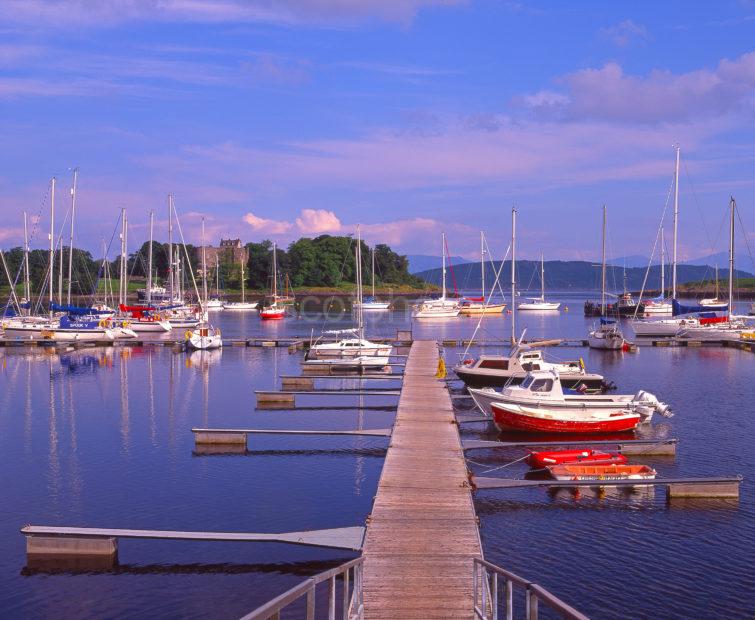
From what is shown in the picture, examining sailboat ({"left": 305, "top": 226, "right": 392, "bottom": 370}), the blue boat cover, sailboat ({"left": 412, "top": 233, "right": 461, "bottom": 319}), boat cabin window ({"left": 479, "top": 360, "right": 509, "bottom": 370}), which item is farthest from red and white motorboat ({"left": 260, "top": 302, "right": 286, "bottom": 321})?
boat cabin window ({"left": 479, "top": 360, "right": 509, "bottom": 370})

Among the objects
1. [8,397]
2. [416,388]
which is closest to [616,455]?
[416,388]

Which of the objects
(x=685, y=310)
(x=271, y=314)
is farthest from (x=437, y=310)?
(x=685, y=310)

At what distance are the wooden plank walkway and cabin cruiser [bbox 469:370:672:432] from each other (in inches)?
194

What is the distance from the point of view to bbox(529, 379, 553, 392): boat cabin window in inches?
1238

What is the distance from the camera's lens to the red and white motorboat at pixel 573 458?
84.2 feet

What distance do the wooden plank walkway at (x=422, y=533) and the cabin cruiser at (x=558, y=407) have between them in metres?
4.92

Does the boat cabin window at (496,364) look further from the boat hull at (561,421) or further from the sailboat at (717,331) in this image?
the sailboat at (717,331)

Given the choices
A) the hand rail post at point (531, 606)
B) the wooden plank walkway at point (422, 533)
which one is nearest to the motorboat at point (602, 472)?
the wooden plank walkway at point (422, 533)

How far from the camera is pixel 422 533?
53.9ft

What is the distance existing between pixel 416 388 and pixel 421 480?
1697 cm

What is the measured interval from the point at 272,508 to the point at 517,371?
19.5 m

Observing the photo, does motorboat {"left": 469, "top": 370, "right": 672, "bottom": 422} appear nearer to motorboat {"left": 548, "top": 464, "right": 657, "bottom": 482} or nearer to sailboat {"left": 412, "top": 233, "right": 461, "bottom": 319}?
motorboat {"left": 548, "top": 464, "right": 657, "bottom": 482}

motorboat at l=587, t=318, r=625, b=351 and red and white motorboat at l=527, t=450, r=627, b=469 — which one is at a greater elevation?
motorboat at l=587, t=318, r=625, b=351

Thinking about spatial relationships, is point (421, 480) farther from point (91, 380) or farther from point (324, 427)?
point (91, 380)
